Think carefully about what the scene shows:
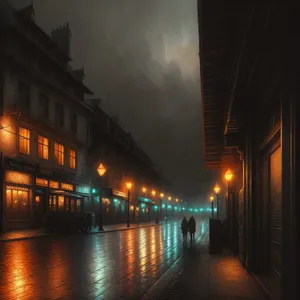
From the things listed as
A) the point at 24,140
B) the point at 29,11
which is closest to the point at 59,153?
the point at 24,140

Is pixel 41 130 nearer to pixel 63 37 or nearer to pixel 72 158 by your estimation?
pixel 72 158

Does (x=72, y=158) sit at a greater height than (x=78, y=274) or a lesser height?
greater

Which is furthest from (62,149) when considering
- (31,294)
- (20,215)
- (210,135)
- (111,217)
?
(31,294)

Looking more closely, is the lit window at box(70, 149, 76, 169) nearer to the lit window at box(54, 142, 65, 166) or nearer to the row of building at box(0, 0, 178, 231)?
the row of building at box(0, 0, 178, 231)

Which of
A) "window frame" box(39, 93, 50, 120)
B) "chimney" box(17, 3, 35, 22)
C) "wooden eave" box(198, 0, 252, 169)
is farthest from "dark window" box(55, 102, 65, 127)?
"wooden eave" box(198, 0, 252, 169)

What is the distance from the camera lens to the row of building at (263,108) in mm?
5426

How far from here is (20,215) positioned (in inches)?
1257

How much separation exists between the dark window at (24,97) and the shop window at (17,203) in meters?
6.13

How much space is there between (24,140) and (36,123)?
6.33ft

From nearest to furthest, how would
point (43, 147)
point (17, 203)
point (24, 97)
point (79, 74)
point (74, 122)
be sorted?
point (17, 203) < point (24, 97) < point (43, 147) < point (74, 122) < point (79, 74)

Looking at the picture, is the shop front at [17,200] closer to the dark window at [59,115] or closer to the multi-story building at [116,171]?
the dark window at [59,115]

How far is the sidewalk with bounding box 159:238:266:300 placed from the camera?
8336 millimetres

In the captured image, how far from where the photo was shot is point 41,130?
35125mm

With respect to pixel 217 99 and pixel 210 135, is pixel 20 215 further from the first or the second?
pixel 217 99
